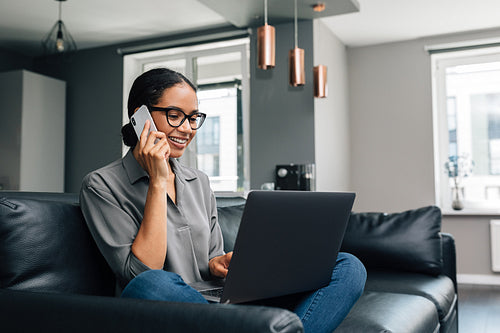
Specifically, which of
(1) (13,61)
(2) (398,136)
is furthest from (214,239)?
(1) (13,61)

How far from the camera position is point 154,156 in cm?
119

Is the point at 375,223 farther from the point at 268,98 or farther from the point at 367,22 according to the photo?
the point at 367,22

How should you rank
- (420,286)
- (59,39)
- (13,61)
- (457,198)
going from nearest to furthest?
(420,286) → (59,39) → (457,198) → (13,61)

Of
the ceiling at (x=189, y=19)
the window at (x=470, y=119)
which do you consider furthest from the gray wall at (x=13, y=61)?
the window at (x=470, y=119)

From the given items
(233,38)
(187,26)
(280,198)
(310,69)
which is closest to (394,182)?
(310,69)

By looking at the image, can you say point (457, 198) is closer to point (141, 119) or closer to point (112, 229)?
point (141, 119)

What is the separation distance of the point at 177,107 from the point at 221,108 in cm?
353

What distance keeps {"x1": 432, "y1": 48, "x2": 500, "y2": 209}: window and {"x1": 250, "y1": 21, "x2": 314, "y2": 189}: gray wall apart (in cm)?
151

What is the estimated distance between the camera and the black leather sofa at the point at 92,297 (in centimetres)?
80

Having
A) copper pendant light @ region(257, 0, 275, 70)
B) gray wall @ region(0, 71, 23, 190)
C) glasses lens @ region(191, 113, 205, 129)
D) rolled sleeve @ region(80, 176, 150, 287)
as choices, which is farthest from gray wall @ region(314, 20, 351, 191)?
rolled sleeve @ region(80, 176, 150, 287)

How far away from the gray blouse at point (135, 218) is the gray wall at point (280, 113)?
2777 mm

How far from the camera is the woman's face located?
1334 mm

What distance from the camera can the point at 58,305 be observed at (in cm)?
94

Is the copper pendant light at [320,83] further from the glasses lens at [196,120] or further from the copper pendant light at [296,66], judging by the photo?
the glasses lens at [196,120]
